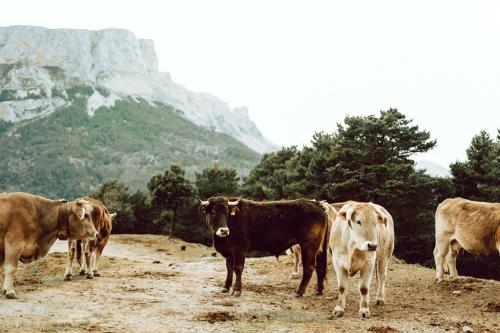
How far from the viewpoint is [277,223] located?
41.8 feet

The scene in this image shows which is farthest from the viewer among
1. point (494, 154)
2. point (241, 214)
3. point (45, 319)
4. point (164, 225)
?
point (164, 225)

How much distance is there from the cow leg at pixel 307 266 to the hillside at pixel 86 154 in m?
131

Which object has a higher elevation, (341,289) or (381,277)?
(381,277)

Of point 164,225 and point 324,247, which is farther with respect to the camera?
point 164,225

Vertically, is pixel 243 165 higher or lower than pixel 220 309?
higher

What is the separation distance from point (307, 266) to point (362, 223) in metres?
3.00

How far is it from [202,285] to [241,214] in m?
2.83

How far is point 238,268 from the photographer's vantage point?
12.3 m

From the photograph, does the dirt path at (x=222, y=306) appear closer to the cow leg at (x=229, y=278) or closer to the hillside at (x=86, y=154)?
the cow leg at (x=229, y=278)

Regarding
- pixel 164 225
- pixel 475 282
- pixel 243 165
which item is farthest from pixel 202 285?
pixel 243 165

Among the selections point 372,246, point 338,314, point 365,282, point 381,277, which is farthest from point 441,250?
point 372,246

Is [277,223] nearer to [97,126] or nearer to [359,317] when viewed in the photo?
[359,317]

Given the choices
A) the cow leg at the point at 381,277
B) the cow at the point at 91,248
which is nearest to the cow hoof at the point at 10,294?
the cow at the point at 91,248

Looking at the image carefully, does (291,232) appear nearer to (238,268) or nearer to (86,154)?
Answer: (238,268)
